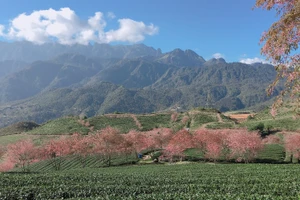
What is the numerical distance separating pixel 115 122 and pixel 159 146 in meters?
55.7

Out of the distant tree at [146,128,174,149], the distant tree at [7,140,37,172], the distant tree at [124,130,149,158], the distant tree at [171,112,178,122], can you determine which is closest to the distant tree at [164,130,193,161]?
the distant tree at [124,130,149,158]

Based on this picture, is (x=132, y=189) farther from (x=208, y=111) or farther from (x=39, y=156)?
(x=208, y=111)

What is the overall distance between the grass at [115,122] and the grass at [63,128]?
7.42 m

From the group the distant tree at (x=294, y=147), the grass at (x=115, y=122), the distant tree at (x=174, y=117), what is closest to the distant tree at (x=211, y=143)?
the distant tree at (x=294, y=147)

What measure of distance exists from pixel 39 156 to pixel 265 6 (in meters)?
91.3

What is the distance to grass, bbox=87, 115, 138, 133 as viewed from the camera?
145m

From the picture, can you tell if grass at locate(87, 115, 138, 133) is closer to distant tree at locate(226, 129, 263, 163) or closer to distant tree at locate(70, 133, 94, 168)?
distant tree at locate(70, 133, 94, 168)

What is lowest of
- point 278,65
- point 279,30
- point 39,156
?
point 39,156

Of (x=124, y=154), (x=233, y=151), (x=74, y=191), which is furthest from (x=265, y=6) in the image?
(x=124, y=154)

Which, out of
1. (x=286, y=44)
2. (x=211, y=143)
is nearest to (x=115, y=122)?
(x=211, y=143)

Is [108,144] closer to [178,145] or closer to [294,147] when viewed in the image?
[178,145]

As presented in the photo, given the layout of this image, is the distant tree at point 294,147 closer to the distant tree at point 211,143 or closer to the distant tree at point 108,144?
the distant tree at point 211,143

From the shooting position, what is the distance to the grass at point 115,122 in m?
145

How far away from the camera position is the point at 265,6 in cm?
1762
